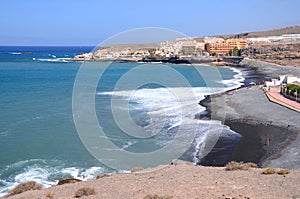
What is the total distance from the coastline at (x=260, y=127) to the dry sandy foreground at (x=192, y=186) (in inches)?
136

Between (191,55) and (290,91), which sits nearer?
(290,91)

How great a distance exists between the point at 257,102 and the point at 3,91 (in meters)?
24.1

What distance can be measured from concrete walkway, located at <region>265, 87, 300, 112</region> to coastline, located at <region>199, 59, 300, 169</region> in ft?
1.52

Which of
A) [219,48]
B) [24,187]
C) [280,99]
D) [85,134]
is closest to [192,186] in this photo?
[24,187]

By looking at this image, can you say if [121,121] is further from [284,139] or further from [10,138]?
[284,139]

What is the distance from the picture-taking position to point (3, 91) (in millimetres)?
36219

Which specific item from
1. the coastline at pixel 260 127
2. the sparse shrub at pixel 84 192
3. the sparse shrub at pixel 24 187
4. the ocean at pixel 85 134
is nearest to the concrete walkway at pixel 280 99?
the coastline at pixel 260 127

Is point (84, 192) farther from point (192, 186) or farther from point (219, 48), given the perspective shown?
point (219, 48)

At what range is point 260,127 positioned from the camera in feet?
61.5

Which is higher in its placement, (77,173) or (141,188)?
(141,188)

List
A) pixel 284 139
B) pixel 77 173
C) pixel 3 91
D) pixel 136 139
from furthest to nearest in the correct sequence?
pixel 3 91, pixel 136 139, pixel 284 139, pixel 77 173

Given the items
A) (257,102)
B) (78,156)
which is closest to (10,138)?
(78,156)

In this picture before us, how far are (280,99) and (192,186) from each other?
19.3 m

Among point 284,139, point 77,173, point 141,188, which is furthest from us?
point 284,139
